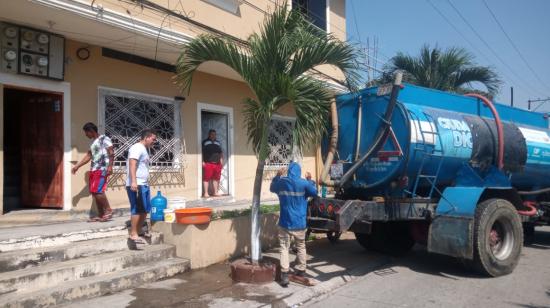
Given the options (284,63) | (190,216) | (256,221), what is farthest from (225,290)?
(284,63)

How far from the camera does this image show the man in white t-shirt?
6195 millimetres

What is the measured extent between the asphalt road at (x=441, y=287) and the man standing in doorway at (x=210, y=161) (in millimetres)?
4376

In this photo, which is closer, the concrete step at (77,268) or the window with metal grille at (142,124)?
the concrete step at (77,268)

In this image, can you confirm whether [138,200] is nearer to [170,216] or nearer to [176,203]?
[170,216]

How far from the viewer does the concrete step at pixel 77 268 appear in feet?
15.9

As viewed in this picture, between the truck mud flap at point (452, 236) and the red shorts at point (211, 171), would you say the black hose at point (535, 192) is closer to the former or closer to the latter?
the truck mud flap at point (452, 236)

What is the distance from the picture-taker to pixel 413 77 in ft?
47.6

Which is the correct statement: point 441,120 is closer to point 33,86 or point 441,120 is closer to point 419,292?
point 419,292

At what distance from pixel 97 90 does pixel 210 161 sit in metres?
2.96

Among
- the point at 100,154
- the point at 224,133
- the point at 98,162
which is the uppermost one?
the point at 224,133

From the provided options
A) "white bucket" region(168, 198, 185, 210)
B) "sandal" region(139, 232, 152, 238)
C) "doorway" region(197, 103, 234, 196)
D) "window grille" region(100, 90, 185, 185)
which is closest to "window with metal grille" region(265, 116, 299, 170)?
"doorway" region(197, 103, 234, 196)

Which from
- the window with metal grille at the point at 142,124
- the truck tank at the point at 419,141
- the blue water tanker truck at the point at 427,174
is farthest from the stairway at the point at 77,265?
the truck tank at the point at 419,141

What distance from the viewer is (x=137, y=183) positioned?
6.38 m

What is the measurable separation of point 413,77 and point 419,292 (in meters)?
10.1
